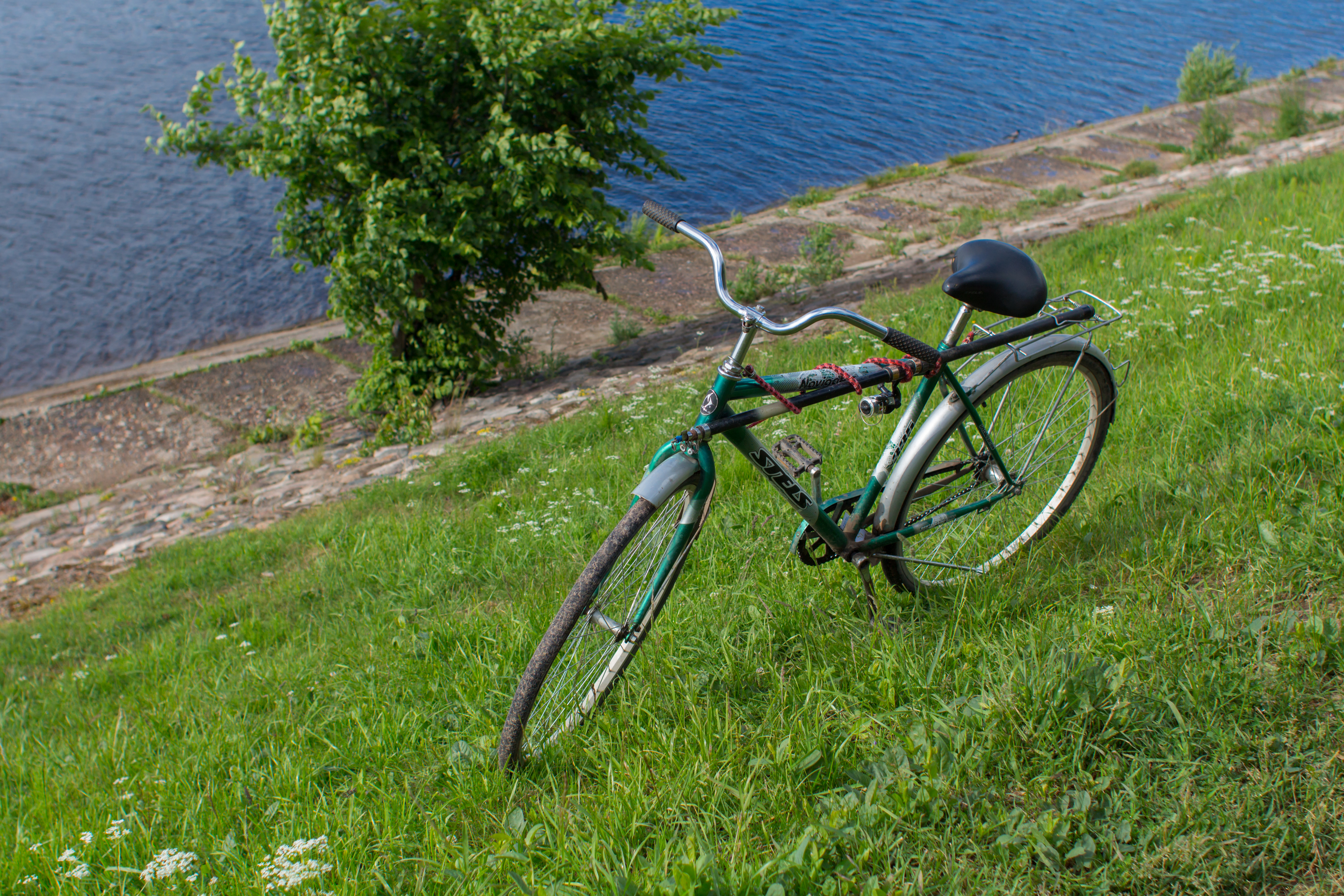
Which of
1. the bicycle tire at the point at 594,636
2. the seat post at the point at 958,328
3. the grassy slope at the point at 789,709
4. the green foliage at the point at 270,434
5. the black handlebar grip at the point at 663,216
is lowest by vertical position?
the green foliage at the point at 270,434

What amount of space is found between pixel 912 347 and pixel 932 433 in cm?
43

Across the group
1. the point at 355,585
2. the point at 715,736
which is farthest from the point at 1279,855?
the point at 355,585

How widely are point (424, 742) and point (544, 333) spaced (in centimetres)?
786

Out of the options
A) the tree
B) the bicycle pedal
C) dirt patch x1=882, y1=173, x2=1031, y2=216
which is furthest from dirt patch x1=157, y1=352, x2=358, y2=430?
dirt patch x1=882, y1=173, x2=1031, y2=216

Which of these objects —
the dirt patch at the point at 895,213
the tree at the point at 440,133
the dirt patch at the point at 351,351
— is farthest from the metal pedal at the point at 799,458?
the dirt patch at the point at 895,213

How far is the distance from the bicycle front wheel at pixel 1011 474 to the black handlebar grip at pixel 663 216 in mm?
1166

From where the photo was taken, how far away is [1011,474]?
138 inches

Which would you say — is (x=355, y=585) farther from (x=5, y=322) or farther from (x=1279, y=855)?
(x=5, y=322)

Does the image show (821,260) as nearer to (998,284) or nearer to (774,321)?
(998,284)

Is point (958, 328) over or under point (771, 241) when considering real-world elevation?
over

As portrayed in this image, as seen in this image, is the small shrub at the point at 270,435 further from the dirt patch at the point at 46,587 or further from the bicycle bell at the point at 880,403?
the bicycle bell at the point at 880,403

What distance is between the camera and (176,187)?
54.2 ft

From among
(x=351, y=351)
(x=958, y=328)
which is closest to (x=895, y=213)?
(x=351, y=351)

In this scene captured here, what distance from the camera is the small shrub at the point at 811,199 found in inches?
568
